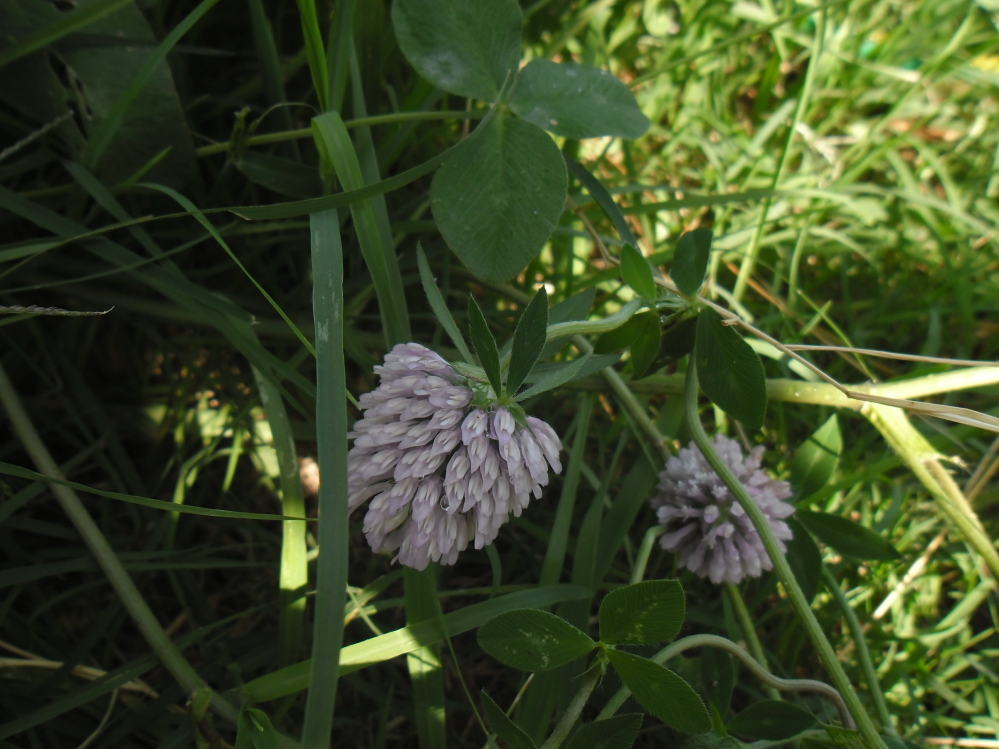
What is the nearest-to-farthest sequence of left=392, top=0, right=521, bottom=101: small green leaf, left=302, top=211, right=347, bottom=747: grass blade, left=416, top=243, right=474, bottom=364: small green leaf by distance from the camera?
left=302, top=211, right=347, bottom=747: grass blade
left=416, top=243, right=474, bottom=364: small green leaf
left=392, top=0, right=521, bottom=101: small green leaf

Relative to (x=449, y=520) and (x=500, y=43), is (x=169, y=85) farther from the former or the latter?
(x=449, y=520)

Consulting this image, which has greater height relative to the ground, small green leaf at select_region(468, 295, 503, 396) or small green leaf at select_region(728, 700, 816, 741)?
small green leaf at select_region(468, 295, 503, 396)

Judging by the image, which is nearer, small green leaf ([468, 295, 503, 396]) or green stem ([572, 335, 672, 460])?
small green leaf ([468, 295, 503, 396])

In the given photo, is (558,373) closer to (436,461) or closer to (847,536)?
(436,461)

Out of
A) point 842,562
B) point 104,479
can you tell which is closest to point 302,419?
point 104,479

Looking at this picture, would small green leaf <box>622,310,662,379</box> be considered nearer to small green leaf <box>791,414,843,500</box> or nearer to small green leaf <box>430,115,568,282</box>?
small green leaf <box>430,115,568,282</box>

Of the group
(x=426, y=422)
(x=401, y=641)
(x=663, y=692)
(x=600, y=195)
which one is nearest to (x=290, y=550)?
(x=401, y=641)

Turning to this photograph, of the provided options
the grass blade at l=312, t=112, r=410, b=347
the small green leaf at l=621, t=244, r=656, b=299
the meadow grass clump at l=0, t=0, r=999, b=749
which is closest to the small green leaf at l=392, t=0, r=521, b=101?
the meadow grass clump at l=0, t=0, r=999, b=749

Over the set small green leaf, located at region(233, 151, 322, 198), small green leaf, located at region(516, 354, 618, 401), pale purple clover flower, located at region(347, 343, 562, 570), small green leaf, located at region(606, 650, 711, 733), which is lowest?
small green leaf, located at region(606, 650, 711, 733)
